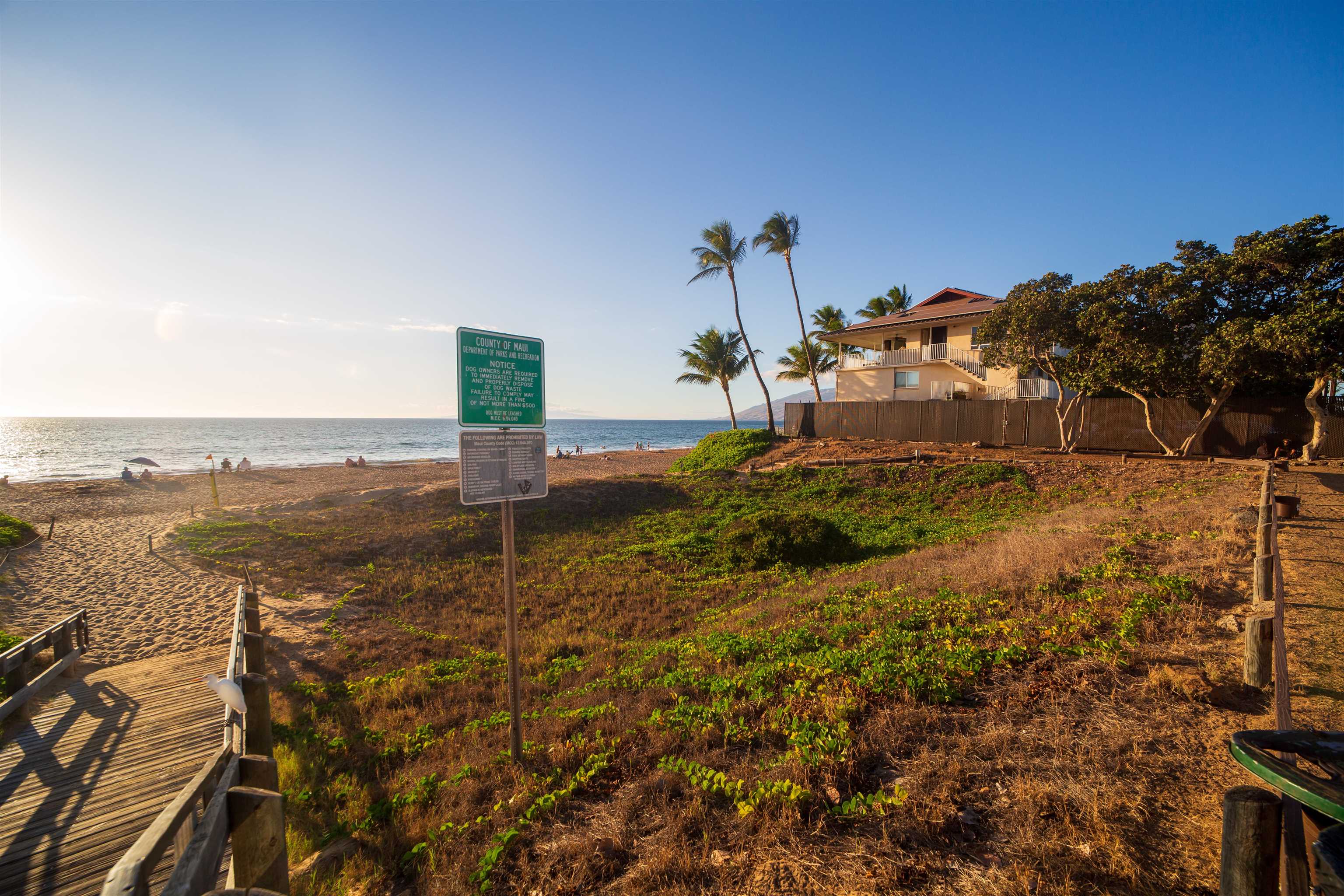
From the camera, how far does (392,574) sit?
12.7 m

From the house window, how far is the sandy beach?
852 inches

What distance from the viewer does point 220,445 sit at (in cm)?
7244

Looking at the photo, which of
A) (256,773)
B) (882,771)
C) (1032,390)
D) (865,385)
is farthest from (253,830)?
(865,385)

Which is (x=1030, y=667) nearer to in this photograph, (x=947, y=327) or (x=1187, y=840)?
(x=1187, y=840)

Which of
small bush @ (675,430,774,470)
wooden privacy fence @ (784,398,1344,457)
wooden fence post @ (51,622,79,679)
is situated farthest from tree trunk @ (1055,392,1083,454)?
wooden fence post @ (51,622,79,679)

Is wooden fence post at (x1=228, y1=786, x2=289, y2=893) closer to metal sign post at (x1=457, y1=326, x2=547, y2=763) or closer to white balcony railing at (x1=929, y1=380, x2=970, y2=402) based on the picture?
metal sign post at (x1=457, y1=326, x2=547, y2=763)

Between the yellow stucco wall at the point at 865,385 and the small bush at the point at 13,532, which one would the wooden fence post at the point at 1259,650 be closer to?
the small bush at the point at 13,532

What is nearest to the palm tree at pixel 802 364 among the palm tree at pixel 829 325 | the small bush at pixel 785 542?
the palm tree at pixel 829 325

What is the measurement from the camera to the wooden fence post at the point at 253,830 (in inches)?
114

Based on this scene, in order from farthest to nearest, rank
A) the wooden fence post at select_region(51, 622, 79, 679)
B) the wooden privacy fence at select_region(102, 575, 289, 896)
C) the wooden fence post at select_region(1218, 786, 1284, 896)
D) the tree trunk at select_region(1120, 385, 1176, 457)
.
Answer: the tree trunk at select_region(1120, 385, 1176, 457) → the wooden fence post at select_region(51, 622, 79, 679) → the wooden privacy fence at select_region(102, 575, 289, 896) → the wooden fence post at select_region(1218, 786, 1284, 896)

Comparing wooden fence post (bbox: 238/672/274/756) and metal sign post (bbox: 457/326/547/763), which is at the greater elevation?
metal sign post (bbox: 457/326/547/763)

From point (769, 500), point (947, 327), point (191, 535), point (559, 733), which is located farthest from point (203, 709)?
point (947, 327)

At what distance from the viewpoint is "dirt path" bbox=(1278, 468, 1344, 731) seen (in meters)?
4.16

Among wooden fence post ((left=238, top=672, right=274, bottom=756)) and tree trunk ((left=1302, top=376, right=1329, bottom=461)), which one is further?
tree trunk ((left=1302, top=376, right=1329, bottom=461))
